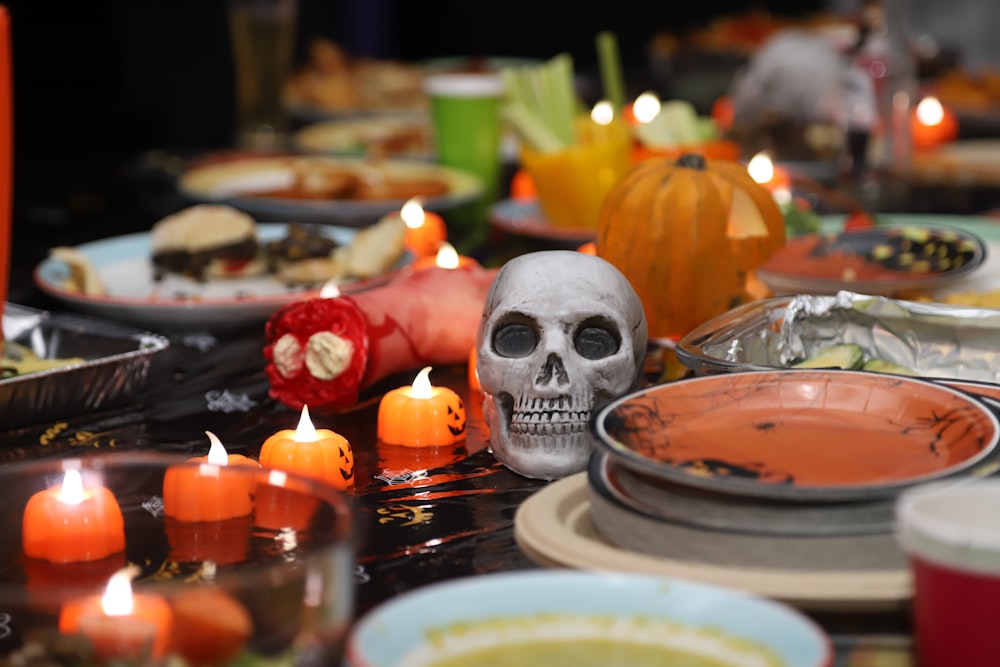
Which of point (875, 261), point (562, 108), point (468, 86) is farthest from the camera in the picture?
point (468, 86)

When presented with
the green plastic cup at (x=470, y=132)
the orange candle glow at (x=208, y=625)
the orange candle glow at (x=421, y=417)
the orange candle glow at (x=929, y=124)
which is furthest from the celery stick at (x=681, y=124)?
the orange candle glow at (x=208, y=625)

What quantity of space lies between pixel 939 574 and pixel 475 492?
52 centimetres

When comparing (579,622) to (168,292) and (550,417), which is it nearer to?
(550,417)

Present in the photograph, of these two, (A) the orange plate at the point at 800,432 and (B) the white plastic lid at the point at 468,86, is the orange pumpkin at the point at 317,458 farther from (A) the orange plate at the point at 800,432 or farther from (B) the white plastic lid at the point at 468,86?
(B) the white plastic lid at the point at 468,86

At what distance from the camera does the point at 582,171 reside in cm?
212

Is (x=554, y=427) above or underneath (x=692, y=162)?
underneath

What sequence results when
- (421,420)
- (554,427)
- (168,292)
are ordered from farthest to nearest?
1. (168,292)
2. (421,420)
3. (554,427)

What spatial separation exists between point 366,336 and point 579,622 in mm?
719

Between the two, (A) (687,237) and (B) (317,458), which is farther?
(A) (687,237)

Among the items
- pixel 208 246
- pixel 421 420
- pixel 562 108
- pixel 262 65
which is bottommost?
pixel 421 420

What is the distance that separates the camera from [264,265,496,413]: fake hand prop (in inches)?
56.5

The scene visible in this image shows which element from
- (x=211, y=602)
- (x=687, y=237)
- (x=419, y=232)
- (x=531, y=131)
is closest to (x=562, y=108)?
(x=531, y=131)

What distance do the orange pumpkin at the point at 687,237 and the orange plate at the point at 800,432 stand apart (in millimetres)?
413

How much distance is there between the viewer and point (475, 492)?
47.1 inches
